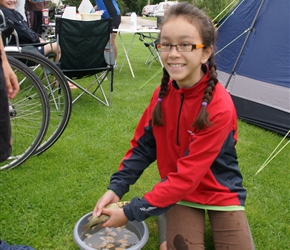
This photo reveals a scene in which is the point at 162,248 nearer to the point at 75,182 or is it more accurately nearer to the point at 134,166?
the point at 134,166

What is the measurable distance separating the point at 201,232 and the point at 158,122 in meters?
0.49

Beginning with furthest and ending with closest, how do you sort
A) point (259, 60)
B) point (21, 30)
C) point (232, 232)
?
point (259, 60) < point (21, 30) < point (232, 232)

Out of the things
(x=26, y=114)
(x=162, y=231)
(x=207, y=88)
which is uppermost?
(x=207, y=88)

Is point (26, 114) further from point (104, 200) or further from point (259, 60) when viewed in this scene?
point (259, 60)

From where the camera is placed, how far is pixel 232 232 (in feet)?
4.92

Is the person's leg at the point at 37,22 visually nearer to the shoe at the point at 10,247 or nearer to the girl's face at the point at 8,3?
the girl's face at the point at 8,3

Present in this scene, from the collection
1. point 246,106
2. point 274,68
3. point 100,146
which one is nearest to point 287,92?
point 274,68

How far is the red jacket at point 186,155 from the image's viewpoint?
1411 millimetres

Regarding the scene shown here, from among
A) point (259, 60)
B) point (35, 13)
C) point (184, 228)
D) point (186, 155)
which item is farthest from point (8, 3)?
point (184, 228)

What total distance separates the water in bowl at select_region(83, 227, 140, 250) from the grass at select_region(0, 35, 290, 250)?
95mm

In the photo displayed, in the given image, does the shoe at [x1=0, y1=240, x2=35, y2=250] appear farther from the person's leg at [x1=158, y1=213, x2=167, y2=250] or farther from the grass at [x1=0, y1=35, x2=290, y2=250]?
the person's leg at [x1=158, y1=213, x2=167, y2=250]

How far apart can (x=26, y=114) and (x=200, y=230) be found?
1514mm

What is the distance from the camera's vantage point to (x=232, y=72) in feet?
11.9

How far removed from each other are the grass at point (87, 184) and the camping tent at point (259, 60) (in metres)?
0.20
